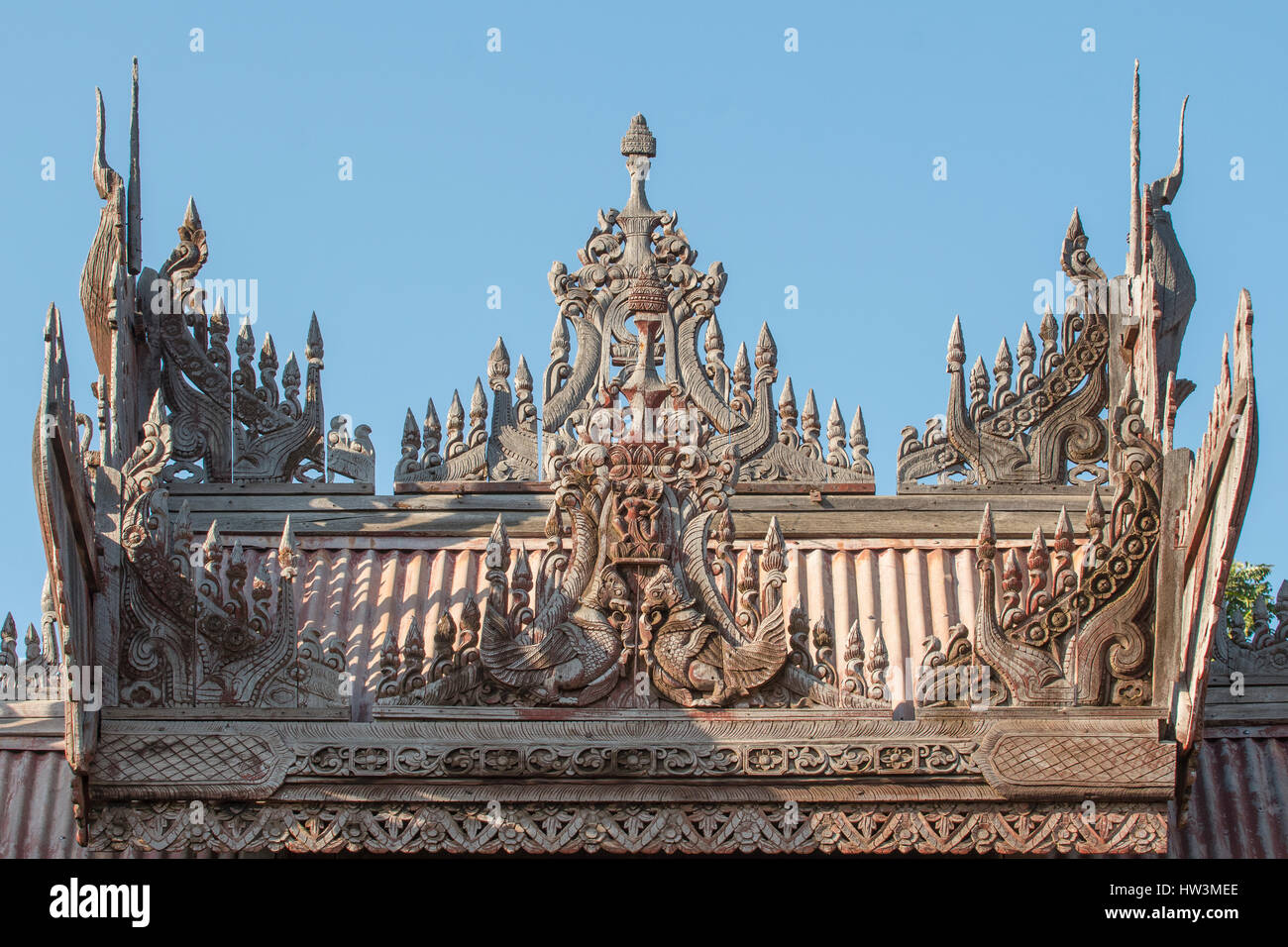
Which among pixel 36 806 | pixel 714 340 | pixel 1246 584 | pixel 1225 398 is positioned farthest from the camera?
pixel 1246 584

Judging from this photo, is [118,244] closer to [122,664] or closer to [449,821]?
[122,664]

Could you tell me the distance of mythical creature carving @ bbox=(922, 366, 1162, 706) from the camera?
487 inches

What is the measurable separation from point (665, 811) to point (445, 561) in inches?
119

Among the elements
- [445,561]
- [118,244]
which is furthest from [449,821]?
[118,244]

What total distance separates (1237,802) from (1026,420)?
2.85 m

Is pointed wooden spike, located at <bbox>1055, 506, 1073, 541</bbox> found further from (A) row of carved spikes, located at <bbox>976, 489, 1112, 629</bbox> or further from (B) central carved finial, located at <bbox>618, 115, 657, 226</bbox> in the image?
(B) central carved finial, located at <bbox>618, 115, 657, 226</bbox>

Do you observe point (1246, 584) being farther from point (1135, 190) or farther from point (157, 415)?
point (157, 415)

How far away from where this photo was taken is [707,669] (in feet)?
40.4

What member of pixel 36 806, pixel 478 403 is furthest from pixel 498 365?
pixel 36 806

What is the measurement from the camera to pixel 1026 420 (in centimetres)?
1527

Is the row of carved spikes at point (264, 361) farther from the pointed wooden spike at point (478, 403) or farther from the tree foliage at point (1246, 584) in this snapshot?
the tree foliage at point (1246, 584)

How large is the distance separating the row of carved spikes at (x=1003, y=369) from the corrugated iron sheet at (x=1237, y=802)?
260cm
